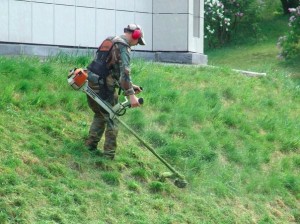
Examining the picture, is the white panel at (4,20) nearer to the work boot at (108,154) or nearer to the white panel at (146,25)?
the white panel at (146,25)

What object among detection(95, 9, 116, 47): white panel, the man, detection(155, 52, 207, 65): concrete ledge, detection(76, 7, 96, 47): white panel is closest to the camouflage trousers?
the man

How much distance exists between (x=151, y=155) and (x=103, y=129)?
40.3 inches

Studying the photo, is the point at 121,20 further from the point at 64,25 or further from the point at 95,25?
the point at 64,25

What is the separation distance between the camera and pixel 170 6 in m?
19.9

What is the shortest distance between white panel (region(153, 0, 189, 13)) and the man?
308 inches

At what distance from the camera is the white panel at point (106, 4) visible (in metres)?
18.5

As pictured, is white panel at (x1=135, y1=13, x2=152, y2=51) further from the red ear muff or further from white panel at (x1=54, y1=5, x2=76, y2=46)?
the red ear muff

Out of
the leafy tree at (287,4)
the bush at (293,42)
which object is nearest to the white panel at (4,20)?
the bush at (293,42)

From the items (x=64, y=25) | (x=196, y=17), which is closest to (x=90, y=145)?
(x=64, y=25)

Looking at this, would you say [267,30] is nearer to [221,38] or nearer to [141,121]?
[221,38]

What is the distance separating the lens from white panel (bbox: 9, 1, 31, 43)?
1673 centimetres

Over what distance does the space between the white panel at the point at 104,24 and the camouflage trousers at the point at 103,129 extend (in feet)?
20.9

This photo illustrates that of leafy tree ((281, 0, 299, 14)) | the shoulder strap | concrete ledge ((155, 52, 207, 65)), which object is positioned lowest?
concrete ledge ((155, 52, 207, 65))

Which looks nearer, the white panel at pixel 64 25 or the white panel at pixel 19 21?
the white panel at pixel 19 21
